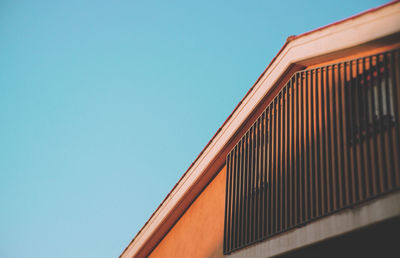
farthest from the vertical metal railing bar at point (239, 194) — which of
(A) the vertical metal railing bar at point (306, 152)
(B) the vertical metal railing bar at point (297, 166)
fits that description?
(A) the vertical metal railing bar at point (306, 152)

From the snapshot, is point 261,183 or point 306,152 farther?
point 261,183

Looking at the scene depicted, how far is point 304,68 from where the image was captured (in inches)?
353

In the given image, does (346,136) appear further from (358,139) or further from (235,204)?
(235,204)

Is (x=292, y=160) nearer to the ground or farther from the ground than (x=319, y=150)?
farther from the ground

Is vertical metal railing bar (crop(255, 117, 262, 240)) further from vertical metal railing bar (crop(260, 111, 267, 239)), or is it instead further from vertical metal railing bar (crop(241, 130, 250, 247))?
vertical metal railing bar (crop(241, 130, 250, 247))

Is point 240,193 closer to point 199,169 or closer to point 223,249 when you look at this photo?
point 223,249

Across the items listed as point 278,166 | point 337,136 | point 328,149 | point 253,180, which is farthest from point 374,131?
point 253,180

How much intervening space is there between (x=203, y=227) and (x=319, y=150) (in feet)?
16.0

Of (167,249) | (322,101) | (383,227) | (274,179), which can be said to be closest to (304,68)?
(322,101)

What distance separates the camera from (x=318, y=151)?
743 centimetres

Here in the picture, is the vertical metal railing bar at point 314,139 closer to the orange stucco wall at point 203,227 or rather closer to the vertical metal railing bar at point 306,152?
the vertical metal railing bar at point 306,152

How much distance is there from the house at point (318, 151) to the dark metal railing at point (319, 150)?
2cm

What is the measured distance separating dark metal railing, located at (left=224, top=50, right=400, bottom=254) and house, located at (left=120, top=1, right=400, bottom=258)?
17mm

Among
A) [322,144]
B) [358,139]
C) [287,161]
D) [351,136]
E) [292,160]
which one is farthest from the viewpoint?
[287,161]
